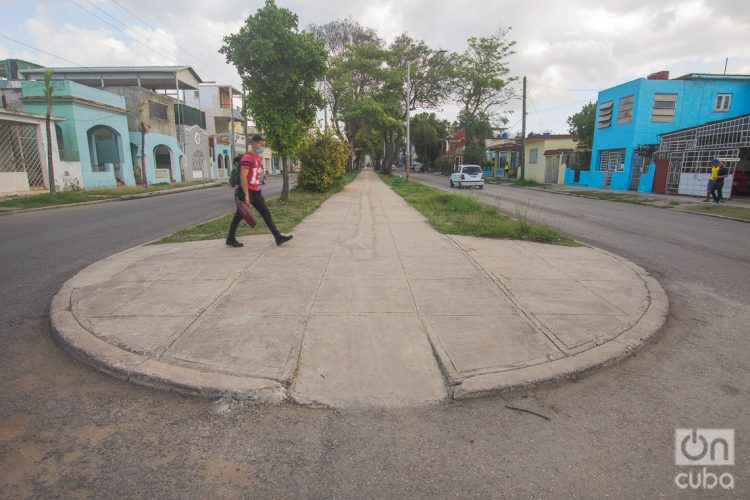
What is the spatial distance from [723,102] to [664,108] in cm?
373

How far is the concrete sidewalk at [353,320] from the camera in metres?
3.02

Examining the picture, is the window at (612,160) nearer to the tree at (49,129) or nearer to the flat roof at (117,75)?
the tree at (49,129)

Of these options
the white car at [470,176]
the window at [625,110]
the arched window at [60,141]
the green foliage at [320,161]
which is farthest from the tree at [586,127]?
the arched window at [60,141]

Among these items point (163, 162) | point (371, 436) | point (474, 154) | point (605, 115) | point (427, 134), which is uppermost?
point (427, 134)

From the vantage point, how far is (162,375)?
9.78 feet

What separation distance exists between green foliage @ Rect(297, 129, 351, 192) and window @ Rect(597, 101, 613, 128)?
20187mm

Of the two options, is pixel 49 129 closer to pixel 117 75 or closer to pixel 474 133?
pixel 117 75

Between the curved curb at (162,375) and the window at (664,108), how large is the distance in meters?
30.5

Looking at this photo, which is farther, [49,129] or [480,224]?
[49,129]

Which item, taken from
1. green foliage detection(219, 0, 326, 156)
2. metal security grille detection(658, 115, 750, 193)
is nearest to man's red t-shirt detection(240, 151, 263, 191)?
green foliage detection(219, 0, 326, 156)

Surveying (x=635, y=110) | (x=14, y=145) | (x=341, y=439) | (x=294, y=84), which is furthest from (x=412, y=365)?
(x=635, y=110)

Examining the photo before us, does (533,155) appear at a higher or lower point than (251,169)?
higher

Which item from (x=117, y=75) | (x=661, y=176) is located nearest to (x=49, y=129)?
(x=117, y=75)

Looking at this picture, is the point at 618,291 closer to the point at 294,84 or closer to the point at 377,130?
the point at 294,84
